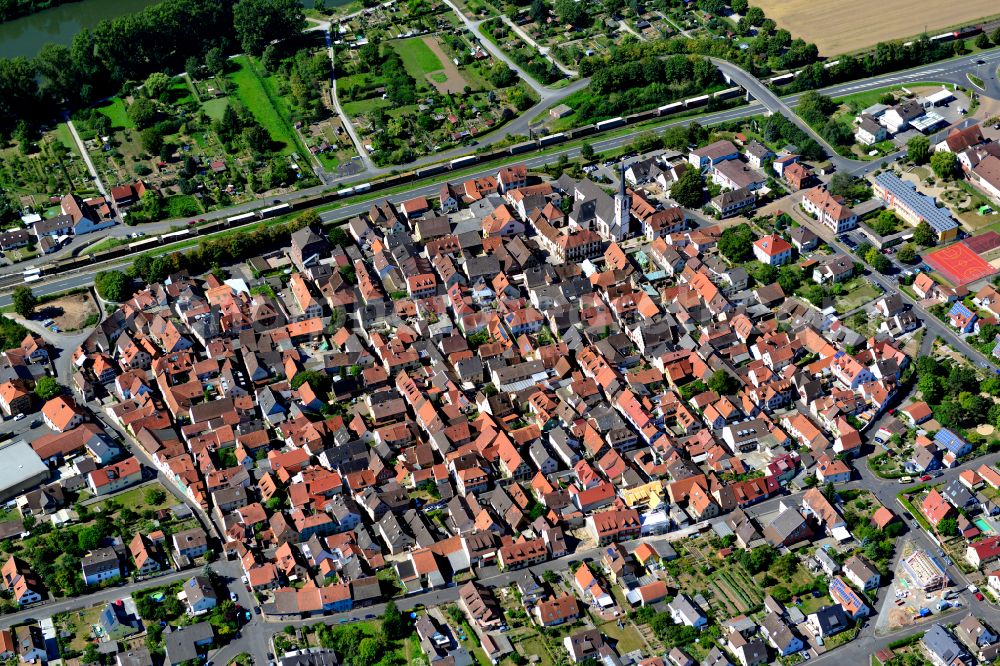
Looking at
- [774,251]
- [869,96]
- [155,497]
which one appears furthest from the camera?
[869,96]

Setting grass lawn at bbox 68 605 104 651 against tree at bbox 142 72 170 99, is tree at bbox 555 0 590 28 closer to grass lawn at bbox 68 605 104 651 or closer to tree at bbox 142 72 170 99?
tree at bbox 142 72 170 99


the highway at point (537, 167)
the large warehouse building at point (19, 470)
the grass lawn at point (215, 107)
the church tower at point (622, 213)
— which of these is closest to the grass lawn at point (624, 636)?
the highway at point (537, 167)

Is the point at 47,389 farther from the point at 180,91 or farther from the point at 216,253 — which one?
the point at 180,91

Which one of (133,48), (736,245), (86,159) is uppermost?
(133,48)

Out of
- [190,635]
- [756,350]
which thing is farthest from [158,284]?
[756,350]

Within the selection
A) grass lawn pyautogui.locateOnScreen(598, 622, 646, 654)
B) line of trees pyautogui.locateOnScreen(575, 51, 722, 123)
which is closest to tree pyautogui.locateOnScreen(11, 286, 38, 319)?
line of trees pyautogui.locateOnScreen(575, 51, 722, 123)

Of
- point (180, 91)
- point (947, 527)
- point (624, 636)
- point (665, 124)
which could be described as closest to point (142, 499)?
point (624, 636)
